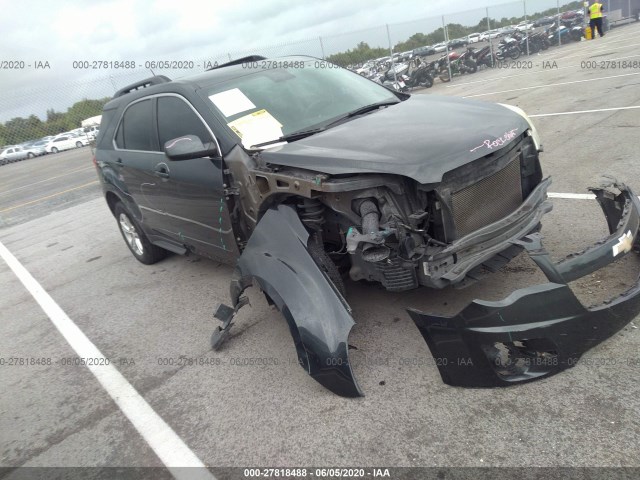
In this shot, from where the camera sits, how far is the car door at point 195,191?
12.0 ft

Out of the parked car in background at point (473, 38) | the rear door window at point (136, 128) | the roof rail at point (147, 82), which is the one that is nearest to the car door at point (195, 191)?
the rear door window at point (136, 128)

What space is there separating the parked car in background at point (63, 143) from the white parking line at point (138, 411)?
39.2 m

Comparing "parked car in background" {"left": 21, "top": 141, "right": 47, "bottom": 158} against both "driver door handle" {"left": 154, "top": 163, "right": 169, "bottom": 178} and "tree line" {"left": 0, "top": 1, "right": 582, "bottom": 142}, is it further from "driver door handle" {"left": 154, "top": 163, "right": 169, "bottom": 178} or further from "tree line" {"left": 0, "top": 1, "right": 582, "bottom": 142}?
"driver door handle" {"left": 154, "top": 163, "right": 169, "bottom": 178}

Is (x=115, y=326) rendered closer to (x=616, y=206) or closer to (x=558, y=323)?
(x=558, y=323)

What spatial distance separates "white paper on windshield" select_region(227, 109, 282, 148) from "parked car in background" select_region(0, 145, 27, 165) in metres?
39.8

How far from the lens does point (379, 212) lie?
9.05 ft

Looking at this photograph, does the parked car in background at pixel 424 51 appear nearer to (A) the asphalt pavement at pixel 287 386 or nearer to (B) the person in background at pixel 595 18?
(B) the person in background at pixel 595 18

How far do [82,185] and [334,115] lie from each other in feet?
41.8

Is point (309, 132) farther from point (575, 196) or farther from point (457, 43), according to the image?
point (457, 43)

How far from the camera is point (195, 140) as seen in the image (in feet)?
11.5

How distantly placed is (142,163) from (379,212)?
2824mm

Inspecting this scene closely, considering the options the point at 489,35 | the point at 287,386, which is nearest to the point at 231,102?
the point at 287,386

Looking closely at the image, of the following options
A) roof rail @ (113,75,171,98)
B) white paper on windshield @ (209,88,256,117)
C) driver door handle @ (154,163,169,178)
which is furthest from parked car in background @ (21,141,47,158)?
white paper on windshield @ (209,88,256,117)

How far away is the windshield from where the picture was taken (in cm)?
359
